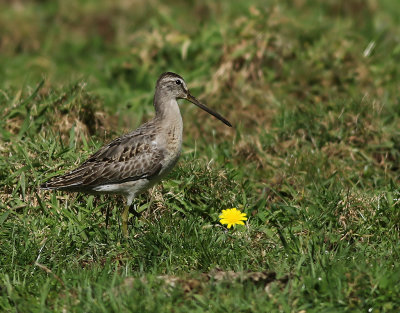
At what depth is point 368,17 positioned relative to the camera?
11273mm

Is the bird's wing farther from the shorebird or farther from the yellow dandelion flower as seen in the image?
the yellow dandelion flower

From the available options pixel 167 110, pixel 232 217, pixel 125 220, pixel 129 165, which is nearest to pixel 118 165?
pixel 129 165

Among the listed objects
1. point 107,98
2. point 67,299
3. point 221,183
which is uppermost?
point 107,98

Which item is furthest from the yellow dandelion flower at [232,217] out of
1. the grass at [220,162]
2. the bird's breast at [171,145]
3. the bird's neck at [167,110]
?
the bird's neck at [167,110]

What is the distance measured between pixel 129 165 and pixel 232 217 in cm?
102

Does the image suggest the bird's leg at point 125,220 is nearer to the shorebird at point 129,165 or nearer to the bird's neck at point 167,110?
the shorebird at point 129,165

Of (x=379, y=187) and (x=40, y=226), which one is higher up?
(x=379, y=187)

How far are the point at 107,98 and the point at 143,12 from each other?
3.42 m

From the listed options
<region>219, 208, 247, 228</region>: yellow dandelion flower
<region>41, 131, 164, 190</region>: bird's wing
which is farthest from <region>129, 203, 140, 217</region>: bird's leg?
<region>219, 208, 247, 228</region>: yellow dandelion flower

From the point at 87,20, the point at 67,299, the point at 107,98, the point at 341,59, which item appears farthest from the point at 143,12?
the point at 67,299

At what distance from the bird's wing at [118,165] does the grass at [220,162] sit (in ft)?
0.86

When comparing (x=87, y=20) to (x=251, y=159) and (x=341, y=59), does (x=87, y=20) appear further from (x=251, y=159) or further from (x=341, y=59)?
(x=251, y=159)

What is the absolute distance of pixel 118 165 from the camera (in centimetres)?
617

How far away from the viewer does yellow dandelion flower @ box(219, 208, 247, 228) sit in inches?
229
